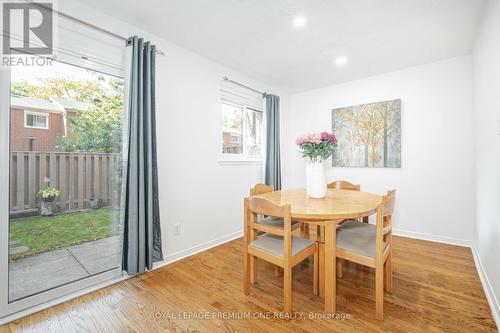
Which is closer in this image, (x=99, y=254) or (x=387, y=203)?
(x=387, y=203)

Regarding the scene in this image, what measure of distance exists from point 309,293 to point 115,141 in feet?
7.35

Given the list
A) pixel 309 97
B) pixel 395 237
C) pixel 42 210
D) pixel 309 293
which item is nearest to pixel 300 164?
pixel 309 97

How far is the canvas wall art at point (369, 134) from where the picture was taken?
10.9ft

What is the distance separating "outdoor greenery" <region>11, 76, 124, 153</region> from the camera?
1842 mm

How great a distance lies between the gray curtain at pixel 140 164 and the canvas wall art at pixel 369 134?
288cm

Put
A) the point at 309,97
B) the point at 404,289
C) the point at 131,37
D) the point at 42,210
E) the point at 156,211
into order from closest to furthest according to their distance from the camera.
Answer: the point at 42,210 < the point at 404,289 < the point at 131,37 < the point at 156,211 < the point at 309,97

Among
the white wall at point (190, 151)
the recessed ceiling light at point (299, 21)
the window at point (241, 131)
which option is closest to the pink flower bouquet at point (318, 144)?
the recessed ceiling light at point (299, 21)

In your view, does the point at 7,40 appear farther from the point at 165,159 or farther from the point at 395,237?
the point at 395,237

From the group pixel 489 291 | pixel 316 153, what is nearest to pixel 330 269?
pixel 316 153

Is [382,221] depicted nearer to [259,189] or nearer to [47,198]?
[259,189]

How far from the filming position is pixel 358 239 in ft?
5.97

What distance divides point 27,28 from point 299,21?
218 centimetres

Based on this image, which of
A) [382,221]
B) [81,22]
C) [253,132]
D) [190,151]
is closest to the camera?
[382,221]

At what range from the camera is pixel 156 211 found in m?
2.32
